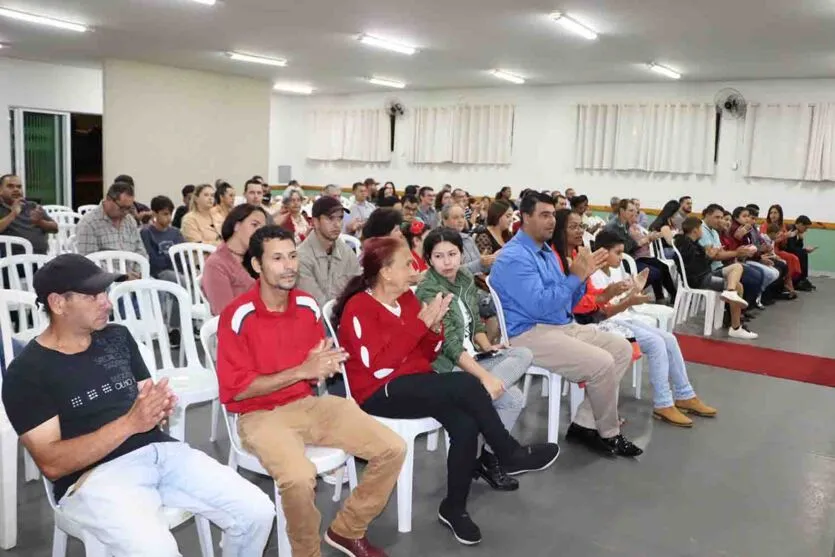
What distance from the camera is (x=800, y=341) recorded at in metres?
6.37

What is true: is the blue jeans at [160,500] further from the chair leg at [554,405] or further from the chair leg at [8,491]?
the chair leg at [554,405]

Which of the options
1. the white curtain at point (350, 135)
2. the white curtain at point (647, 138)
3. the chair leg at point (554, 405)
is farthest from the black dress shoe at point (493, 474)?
the white curtain at point (350, 135)

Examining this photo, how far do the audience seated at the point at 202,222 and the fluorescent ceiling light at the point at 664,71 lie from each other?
6.50m

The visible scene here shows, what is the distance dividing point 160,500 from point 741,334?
224 inches

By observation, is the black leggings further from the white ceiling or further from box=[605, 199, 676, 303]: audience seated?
box=[605, 199, 676, 303]: audience seated

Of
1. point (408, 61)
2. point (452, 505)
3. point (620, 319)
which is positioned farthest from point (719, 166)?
point (452, 505)

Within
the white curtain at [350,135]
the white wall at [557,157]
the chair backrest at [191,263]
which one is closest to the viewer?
the chair backrest at [191,263]

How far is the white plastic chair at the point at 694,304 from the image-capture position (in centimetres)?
641

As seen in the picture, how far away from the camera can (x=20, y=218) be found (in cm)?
524

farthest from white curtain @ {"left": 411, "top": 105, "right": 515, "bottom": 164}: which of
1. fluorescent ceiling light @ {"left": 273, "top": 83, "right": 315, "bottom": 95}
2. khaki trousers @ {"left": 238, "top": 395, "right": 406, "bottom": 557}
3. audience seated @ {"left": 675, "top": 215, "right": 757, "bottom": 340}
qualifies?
khaki trousers @ {"left": 238, "top": 395, "right": 406, "bottom": 557}

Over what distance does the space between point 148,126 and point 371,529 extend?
31.4ft

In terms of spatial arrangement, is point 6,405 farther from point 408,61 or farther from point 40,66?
point 40,66

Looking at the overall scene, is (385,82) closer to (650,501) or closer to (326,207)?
(326,207)

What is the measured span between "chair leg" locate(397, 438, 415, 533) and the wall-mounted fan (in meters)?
9.73
